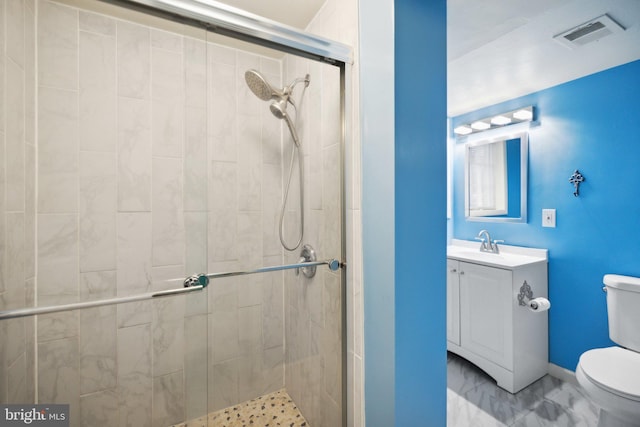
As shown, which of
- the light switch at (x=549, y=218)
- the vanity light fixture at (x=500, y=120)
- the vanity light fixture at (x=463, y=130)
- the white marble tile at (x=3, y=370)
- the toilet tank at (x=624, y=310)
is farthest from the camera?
the vanity light fixture at (x=463, y=130)

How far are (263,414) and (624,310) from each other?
2095 millimetres

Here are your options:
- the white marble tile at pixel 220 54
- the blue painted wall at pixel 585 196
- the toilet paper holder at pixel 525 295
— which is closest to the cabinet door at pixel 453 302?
the toilet paper holder at pixel 525 295

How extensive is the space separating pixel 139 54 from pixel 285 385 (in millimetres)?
1315

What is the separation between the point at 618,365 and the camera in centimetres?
143

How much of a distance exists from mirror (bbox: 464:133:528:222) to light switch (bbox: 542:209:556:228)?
129mm

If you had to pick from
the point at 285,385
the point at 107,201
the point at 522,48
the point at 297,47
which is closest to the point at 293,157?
the point at 297,47

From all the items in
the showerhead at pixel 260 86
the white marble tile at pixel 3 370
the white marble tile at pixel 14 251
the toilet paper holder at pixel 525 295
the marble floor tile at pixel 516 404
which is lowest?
the marble floor tile at pixel 516 404

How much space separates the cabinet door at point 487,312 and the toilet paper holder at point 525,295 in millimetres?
115

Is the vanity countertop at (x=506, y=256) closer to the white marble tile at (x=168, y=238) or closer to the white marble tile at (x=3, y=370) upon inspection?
the white marble tile at (x=168, y=238)

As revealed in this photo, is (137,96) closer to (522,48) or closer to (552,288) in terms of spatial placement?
(522,48)

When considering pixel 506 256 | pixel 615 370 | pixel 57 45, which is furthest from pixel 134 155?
pixel 506 256

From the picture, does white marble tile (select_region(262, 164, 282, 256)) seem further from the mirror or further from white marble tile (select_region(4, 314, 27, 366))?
the mirror

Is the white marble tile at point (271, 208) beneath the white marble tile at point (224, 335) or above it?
above

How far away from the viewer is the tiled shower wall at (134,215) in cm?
84
